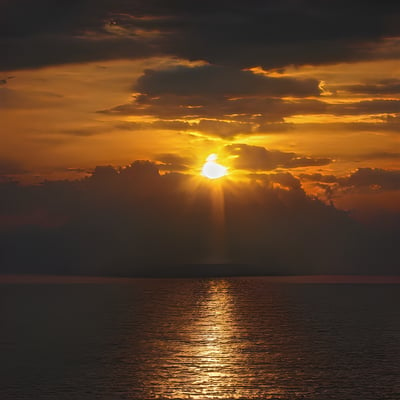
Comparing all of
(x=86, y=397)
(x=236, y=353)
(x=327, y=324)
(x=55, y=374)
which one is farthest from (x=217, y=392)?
(x=327, y=324)

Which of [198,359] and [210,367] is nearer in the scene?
[210,367]

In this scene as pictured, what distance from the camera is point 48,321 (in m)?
181

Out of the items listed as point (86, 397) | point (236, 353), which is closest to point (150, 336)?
point (236, 353)

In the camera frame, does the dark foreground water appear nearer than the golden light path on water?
No

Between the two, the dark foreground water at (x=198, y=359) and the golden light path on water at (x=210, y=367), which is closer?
the golden light path on water at (x=210, y=367)

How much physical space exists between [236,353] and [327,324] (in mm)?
62332

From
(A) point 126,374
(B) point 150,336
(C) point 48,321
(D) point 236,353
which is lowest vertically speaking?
(A) point 126,374

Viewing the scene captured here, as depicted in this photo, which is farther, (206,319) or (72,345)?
(206,319)

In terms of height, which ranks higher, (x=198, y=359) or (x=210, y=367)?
(x=198, y=359)

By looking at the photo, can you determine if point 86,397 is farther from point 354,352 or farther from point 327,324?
point 327,324

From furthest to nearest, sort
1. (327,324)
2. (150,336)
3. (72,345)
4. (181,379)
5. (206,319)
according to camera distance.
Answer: (206,319) < (327,324) < (150,336) < (72,345) < (181,379)

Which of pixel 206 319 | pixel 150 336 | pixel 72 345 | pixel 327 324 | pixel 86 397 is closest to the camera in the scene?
pixel 86 397

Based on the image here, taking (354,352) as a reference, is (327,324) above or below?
above

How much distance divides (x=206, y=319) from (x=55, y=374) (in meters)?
97.6
